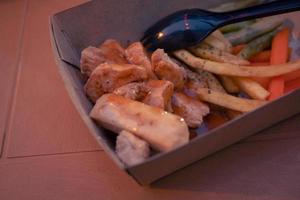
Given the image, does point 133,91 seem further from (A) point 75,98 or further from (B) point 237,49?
(B) point 237,49

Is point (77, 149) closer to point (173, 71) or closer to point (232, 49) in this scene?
point (173, 71)

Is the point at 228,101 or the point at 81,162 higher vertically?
the point at 228,101

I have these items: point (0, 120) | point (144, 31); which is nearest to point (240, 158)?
point (144, 31)

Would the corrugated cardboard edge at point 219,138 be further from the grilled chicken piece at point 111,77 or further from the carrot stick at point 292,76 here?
the grilled chicken piece at point 111,77

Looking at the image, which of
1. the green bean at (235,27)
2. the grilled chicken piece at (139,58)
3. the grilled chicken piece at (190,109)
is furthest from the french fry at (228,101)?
the green bean at (235,27)

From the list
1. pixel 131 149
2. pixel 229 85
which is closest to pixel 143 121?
pixel 131 149

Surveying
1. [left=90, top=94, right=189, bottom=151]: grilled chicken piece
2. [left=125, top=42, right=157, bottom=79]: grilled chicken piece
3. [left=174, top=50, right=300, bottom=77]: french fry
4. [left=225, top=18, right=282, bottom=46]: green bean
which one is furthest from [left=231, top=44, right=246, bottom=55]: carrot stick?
[left=90, top=94, right=189, bottom=151]: grilled chicken piece
